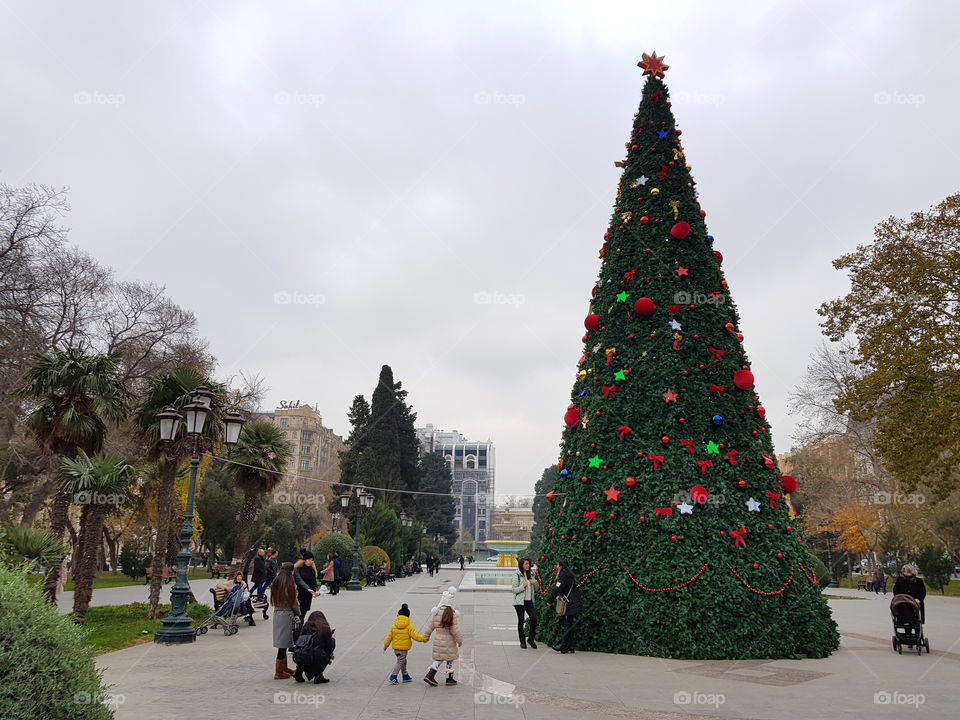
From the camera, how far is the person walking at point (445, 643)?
858cm

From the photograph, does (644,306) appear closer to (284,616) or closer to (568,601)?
(568,601)

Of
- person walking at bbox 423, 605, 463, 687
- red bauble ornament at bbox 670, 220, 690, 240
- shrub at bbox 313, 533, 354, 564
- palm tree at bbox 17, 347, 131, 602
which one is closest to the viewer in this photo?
person walking at bbox 423, 605, 463, 687

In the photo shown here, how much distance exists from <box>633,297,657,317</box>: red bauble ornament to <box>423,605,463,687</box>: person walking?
6230 mm

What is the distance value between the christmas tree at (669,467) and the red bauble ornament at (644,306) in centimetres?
3

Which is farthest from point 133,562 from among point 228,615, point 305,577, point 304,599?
point 304,599

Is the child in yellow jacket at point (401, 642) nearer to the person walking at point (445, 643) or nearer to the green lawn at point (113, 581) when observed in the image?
the person walking at point (445, 643)

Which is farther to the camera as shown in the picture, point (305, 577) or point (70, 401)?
point (70, 401)

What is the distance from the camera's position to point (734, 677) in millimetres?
8875

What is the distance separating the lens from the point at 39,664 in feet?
11.8

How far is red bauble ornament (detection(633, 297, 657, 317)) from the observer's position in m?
12.0

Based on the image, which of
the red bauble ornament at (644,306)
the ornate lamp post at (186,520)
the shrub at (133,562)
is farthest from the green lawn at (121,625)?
the shrub at (133,562)

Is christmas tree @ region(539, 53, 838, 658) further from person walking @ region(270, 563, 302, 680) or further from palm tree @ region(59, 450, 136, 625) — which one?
palm tree @ region(59, 450, 136, 625)

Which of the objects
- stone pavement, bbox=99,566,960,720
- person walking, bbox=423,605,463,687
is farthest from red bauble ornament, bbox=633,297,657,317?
person walking, bbox=423,605,463,687

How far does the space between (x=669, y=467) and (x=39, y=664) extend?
939 centimetres
